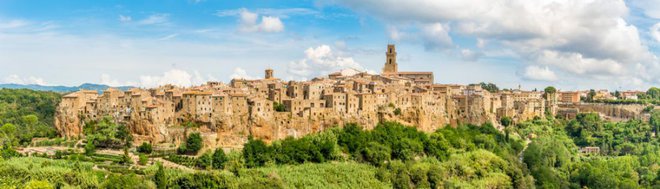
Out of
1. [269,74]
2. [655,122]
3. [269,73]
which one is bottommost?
[655,122]

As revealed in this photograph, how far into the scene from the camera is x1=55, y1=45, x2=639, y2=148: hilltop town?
42.1m

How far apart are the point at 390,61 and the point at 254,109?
3685 cm

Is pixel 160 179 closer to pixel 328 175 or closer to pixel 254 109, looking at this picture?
pixel 254 109

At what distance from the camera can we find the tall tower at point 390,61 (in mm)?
76688

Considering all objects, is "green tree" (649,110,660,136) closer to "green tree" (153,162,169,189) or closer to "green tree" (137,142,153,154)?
"green tree" (137,142,153,154)

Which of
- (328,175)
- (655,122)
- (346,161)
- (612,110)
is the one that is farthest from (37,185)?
(612,110)

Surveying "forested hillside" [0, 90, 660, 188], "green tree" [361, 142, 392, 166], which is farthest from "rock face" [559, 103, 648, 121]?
"green tree" [361, 142, 392, 166]

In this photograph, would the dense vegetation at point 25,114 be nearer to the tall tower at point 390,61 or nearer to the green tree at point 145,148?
the green tree at point 145,148

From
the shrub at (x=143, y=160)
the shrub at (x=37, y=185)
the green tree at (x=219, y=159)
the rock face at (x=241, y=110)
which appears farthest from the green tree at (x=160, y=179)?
the rock face at (x=241, y=110)

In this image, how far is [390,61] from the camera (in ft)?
254

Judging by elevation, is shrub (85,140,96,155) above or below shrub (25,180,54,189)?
above

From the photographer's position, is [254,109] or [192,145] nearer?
[192,145]

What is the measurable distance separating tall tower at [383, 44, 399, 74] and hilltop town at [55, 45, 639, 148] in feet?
48.6

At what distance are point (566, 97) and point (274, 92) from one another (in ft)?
187
